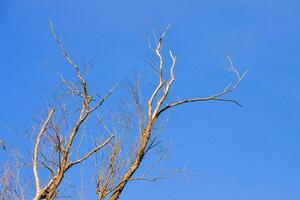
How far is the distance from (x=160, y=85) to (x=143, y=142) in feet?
3.50

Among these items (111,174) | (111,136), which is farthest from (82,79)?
(111,174)

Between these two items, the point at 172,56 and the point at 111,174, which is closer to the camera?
the point at 111,174

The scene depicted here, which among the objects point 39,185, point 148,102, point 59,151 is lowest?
point 39,185

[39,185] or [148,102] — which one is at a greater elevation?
[148,102]

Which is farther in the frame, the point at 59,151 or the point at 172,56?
the point at 172,56

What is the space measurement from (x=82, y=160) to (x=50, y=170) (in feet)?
1.82

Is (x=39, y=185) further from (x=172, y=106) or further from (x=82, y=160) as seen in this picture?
(x=172, y=106)

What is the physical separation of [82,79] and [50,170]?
63.7 inches

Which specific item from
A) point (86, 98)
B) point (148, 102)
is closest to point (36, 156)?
point (86, 98)

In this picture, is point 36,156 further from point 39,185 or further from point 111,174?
point 111,174

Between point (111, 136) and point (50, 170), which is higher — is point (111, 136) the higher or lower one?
the higher one

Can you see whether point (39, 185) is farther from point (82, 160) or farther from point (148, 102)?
point (148, 102)

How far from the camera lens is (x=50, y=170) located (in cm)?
858

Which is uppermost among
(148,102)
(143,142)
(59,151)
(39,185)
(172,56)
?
(172,56)
